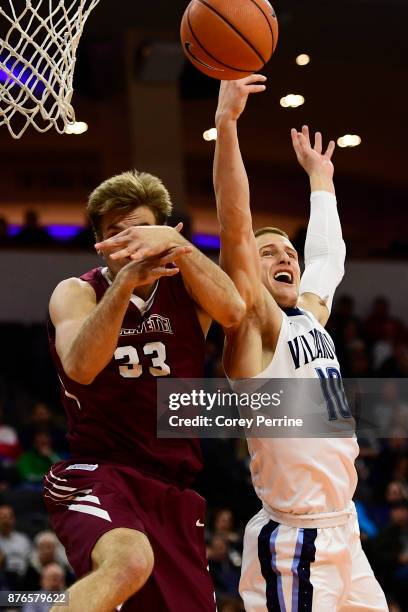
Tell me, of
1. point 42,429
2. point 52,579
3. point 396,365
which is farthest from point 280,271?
point 396,365

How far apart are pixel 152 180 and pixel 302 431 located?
1213 millimetres

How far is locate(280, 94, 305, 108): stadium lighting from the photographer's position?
1494 centimetres

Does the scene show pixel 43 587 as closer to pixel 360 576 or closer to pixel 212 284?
pixel 360 576

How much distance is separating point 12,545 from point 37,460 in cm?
152

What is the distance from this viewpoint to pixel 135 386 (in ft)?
12.9

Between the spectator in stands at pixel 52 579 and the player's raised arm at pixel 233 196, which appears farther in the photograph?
the spectator in stands at pixel 52 579

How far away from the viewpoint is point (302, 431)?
4375 mm

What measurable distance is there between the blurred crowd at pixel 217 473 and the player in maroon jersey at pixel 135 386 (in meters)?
3.51

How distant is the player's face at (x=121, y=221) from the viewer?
3.97 metres

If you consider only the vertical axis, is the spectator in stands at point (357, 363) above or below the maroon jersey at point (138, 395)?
above

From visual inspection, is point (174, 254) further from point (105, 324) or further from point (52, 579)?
point (52, 579)

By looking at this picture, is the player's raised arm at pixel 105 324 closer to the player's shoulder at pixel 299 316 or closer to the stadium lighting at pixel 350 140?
the player's shoulder at pixel 299 316

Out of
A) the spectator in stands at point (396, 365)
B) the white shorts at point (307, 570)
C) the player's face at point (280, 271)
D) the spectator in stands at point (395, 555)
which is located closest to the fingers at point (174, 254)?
the player's face at point (280, 271)

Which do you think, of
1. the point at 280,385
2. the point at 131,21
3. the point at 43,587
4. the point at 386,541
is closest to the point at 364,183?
the point at 131,21
